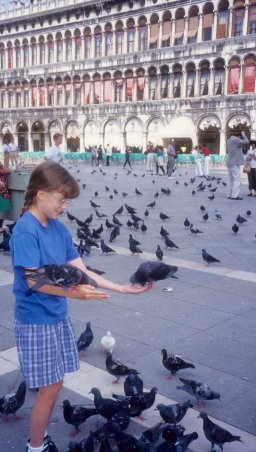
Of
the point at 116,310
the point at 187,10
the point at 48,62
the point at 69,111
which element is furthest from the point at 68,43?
the point at 116,310

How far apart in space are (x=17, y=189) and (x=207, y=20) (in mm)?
35860

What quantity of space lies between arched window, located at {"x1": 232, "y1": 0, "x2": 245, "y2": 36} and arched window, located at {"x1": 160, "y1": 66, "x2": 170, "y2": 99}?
6.73 metres

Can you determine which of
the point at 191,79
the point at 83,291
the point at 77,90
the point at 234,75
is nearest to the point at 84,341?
the point at 83,291

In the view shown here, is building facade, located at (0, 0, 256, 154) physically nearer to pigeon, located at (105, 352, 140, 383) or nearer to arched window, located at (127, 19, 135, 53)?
arched window, located at (127, 19, 135, 53)

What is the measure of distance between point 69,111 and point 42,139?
19.0 feet

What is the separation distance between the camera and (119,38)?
147 feet

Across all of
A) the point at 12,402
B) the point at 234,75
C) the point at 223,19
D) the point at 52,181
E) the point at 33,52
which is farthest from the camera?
the point at 33,52

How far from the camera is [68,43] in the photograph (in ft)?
159

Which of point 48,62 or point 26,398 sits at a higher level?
point 48,62

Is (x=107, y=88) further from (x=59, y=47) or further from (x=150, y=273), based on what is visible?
(x=150, y=273)

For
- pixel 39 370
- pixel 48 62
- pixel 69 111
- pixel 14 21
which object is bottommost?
pixel 39 370

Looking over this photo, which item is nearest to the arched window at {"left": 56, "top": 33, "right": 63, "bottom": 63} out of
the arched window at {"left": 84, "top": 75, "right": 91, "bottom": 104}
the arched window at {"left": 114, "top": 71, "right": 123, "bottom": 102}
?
the arched window at {"left": 84, "top": 75, "right": 91, "bottom": 104}

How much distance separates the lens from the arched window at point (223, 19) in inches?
1484

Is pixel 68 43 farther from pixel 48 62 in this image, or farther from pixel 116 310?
pixel 116 310
